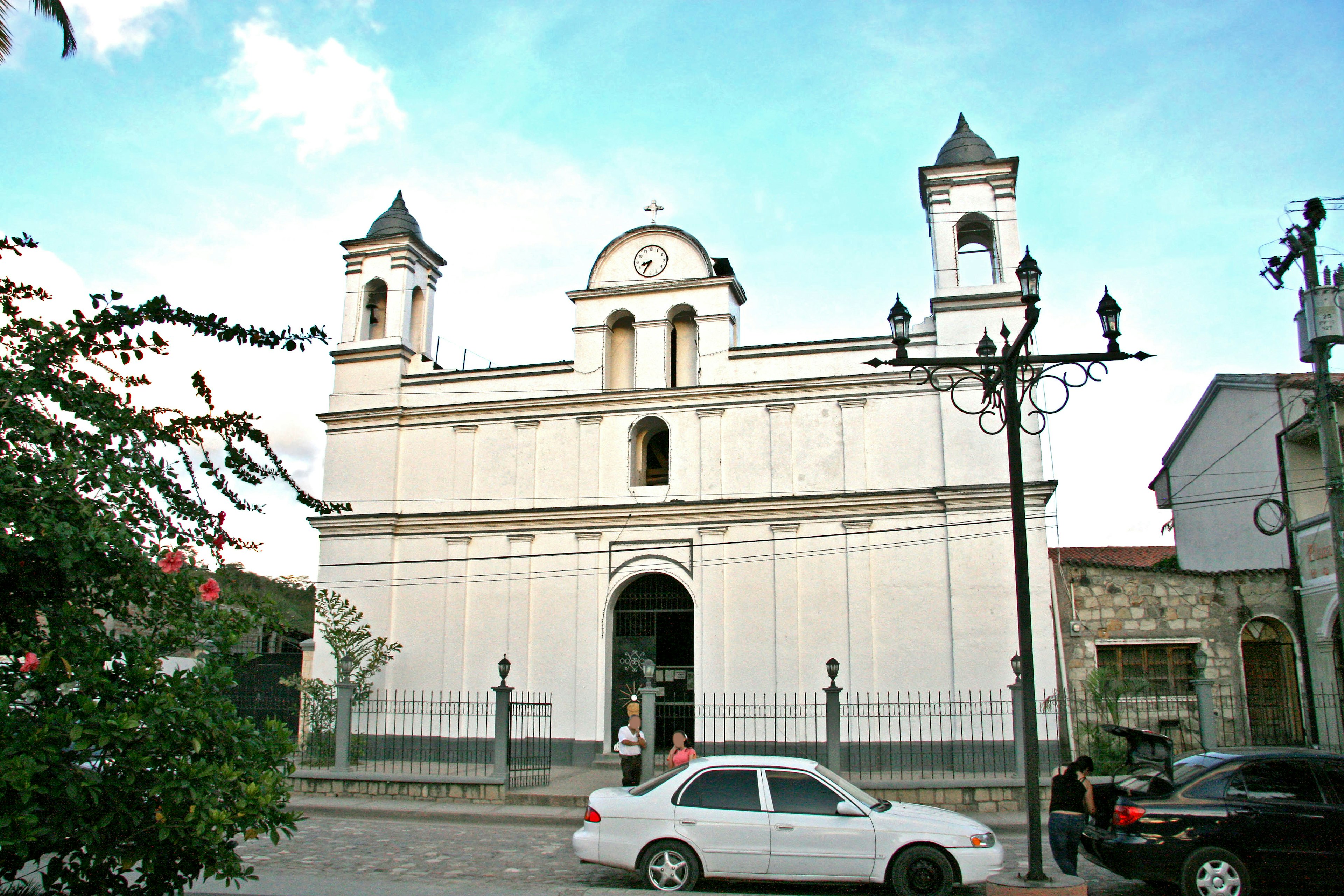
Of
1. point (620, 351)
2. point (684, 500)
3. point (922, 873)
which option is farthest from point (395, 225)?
point (922, 873)

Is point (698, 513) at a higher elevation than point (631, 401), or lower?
lower

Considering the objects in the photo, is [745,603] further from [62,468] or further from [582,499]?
[62,468]

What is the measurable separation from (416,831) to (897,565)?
34.1ft

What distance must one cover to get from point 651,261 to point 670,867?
15.1 metres

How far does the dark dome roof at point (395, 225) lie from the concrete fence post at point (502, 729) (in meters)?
12.0

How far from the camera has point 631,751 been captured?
1512 cm

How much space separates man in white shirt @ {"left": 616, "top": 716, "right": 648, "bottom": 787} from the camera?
15141mm

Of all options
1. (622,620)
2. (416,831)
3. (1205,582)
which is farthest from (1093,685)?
(416,831)

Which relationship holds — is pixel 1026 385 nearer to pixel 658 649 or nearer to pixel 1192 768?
pixel 1192 768

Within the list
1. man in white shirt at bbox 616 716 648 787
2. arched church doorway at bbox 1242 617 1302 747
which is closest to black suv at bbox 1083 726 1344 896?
man in white shirt at bbox 616 716 648 787

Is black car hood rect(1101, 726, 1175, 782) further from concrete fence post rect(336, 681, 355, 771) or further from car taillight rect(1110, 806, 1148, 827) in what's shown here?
concrete fence post rect(336, 681, 355, 771)

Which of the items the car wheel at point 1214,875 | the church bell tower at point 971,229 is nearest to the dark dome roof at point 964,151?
the church bell tower at point 971,229

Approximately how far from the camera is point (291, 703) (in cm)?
1892

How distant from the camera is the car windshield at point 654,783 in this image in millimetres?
10203
